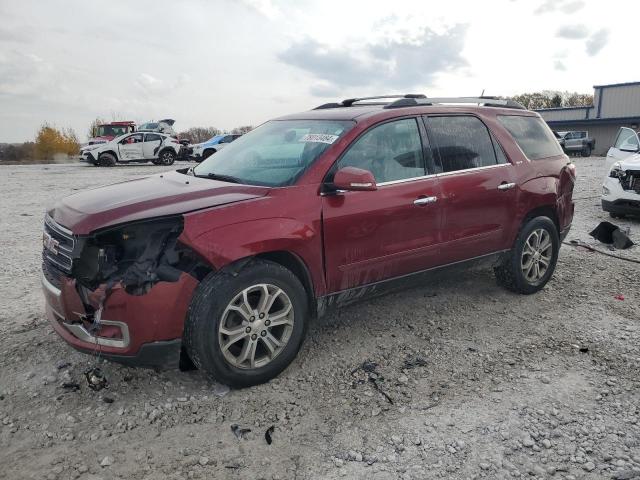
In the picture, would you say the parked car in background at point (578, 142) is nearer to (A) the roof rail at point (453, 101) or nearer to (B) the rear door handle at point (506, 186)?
(A) the roof rail at point (453, 101)

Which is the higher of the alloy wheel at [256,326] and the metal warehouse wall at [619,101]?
the metal warehouse wall at [619,101]

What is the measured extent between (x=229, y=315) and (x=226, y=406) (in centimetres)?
55

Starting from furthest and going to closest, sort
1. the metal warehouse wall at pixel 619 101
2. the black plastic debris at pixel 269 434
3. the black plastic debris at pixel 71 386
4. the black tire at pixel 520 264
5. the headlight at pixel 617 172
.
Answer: the metal warehouse wall at pixel 619 101
the headlight at pixel 617 172
the black tire at pixel 520 264
the black plastic debris at pixel 71 386
the black plastic debris at pixel 269 434

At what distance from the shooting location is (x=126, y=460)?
255cm

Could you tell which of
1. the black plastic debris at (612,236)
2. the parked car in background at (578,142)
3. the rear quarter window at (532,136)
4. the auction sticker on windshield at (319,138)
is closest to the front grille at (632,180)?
the black plastic debris at (612,236)

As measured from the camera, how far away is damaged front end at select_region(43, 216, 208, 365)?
282 cm

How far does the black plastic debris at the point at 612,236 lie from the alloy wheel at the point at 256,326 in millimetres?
5483

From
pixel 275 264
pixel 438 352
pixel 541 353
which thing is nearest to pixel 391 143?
pixel 275 264

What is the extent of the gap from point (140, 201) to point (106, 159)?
21.9 m

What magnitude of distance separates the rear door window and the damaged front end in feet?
7.30

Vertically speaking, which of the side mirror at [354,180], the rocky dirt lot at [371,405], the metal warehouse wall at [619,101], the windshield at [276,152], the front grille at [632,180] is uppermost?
the metal warehouse wall at [619,101]

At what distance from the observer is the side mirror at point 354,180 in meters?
3.25

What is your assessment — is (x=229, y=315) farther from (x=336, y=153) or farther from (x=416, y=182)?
(x=416, y=182)

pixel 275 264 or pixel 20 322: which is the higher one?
pixel 275 264
